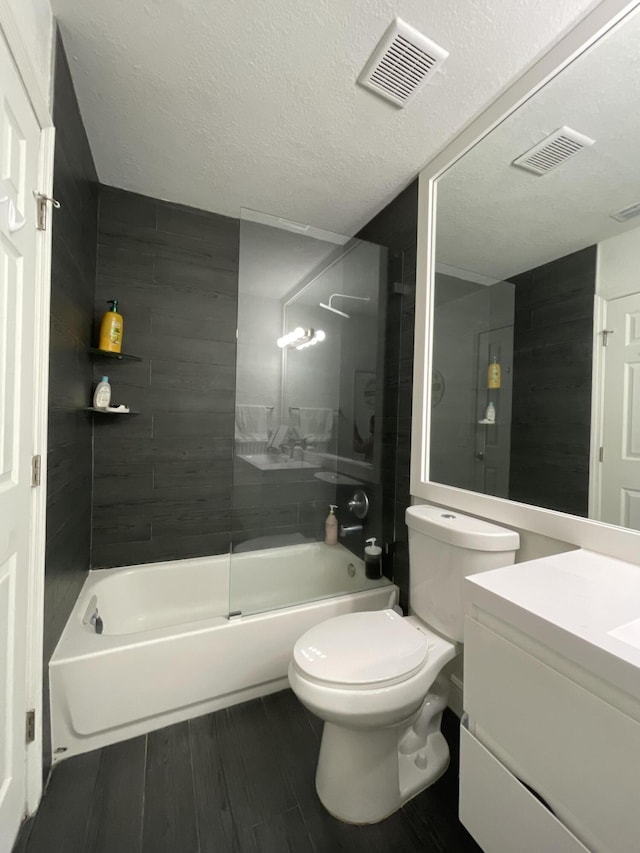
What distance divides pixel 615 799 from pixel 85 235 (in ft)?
7.86

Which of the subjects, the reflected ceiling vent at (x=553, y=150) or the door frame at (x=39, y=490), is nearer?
the door frame at (x=39, y=490)

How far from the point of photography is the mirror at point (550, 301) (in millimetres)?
1082

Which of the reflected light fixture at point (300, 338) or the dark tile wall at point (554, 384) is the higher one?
the reflected light fixture at point (300, 338)

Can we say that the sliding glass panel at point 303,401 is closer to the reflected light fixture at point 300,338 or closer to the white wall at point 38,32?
the reflected light fixture at point 300,338

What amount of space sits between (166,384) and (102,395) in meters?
0.34

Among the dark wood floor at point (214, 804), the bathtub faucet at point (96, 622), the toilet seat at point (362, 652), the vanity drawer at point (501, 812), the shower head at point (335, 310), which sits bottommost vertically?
the dark wood floor at point (214, 804)

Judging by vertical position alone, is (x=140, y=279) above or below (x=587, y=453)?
above

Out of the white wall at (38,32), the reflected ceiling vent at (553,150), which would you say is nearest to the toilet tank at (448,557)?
the reflected ceiling vent at (553,150)

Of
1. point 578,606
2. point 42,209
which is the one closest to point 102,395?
point 42,209

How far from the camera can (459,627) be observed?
1.22m

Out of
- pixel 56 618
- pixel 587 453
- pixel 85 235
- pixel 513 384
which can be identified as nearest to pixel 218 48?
pixel 85 235

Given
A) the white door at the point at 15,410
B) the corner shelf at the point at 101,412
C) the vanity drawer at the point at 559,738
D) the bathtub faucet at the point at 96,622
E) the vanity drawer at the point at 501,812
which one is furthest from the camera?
the corner shelf at the point at 101,412

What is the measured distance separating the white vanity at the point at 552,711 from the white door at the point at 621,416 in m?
0.23

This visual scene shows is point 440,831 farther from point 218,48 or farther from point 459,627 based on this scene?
point 218,48
